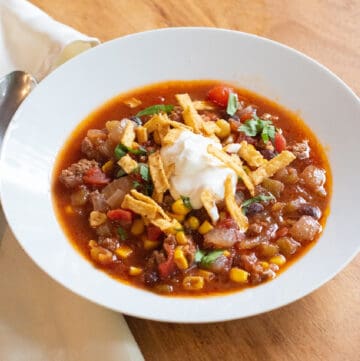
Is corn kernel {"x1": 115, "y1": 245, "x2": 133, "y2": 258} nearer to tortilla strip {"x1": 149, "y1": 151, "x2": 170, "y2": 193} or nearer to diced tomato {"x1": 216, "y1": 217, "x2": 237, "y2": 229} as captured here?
tortilla strip {"x1": 149, "y1": 151, "x2": 170, "y2": 193}

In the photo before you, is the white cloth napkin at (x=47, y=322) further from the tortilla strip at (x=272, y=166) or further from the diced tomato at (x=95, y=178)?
the tortilla strip at (x=272, y=166)

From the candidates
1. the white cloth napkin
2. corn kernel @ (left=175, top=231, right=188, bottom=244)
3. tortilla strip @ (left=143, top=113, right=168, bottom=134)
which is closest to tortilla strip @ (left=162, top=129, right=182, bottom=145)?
tortilla strip @ (left=143, top=113, right=168, bottom=134)

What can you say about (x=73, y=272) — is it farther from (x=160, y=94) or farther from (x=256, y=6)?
(x=256, y=6)

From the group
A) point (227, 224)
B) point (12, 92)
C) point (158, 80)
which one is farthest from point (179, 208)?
point (12, 92)

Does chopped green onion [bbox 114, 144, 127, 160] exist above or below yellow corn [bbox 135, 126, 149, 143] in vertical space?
below

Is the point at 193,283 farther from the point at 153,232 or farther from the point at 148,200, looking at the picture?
the point at 148,200

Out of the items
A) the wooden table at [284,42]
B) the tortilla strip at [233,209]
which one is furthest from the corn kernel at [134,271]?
→ the tortilla strip at [233,209]

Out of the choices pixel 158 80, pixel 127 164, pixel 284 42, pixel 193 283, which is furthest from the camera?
pixel 284 42
